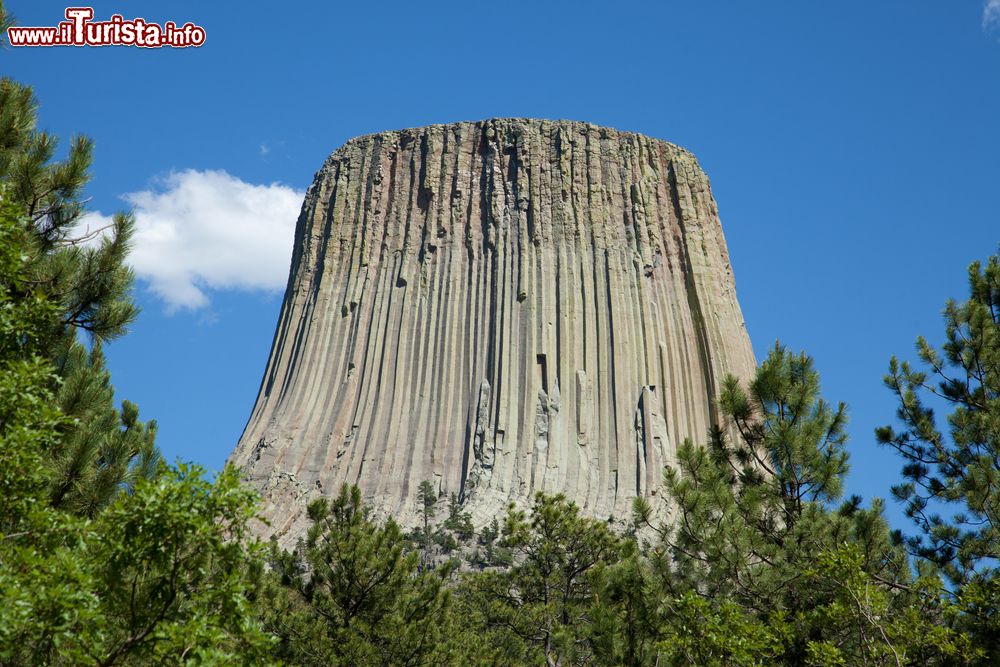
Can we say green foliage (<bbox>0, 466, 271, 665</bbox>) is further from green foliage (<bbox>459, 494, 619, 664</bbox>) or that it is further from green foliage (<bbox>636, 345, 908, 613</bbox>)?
green foliage (<bbox>459, 494, 619, 664</bbox>)

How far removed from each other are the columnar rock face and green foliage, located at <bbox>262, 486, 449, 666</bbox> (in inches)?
943

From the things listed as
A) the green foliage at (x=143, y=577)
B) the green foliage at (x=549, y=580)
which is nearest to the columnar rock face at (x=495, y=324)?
the green foliage at (x=549, y=580)

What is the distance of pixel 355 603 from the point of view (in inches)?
711

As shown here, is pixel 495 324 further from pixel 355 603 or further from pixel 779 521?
pixel 779 521

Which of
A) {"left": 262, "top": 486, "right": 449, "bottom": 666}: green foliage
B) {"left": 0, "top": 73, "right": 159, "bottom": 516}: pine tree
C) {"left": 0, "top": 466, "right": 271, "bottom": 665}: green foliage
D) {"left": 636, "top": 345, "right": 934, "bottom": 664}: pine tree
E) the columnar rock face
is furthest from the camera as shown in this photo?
the columnar rock face

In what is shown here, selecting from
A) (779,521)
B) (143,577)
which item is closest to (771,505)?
(779,521)

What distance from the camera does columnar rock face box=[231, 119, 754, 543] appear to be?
45.8 metres

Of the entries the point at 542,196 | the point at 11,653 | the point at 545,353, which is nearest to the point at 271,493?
the point at 545,353

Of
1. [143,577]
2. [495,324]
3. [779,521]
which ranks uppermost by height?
[495,324]

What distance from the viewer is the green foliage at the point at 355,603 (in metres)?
17.0

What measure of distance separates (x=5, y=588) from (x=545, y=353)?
41.8 meters

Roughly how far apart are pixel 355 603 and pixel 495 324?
31.6 meters

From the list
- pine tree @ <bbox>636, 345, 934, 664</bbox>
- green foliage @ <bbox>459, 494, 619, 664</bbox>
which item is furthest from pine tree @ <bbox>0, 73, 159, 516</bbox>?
green foliage @ <bbox>459, 494, 619, 664</bbox>

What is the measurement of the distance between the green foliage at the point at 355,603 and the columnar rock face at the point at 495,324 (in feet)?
78.6
